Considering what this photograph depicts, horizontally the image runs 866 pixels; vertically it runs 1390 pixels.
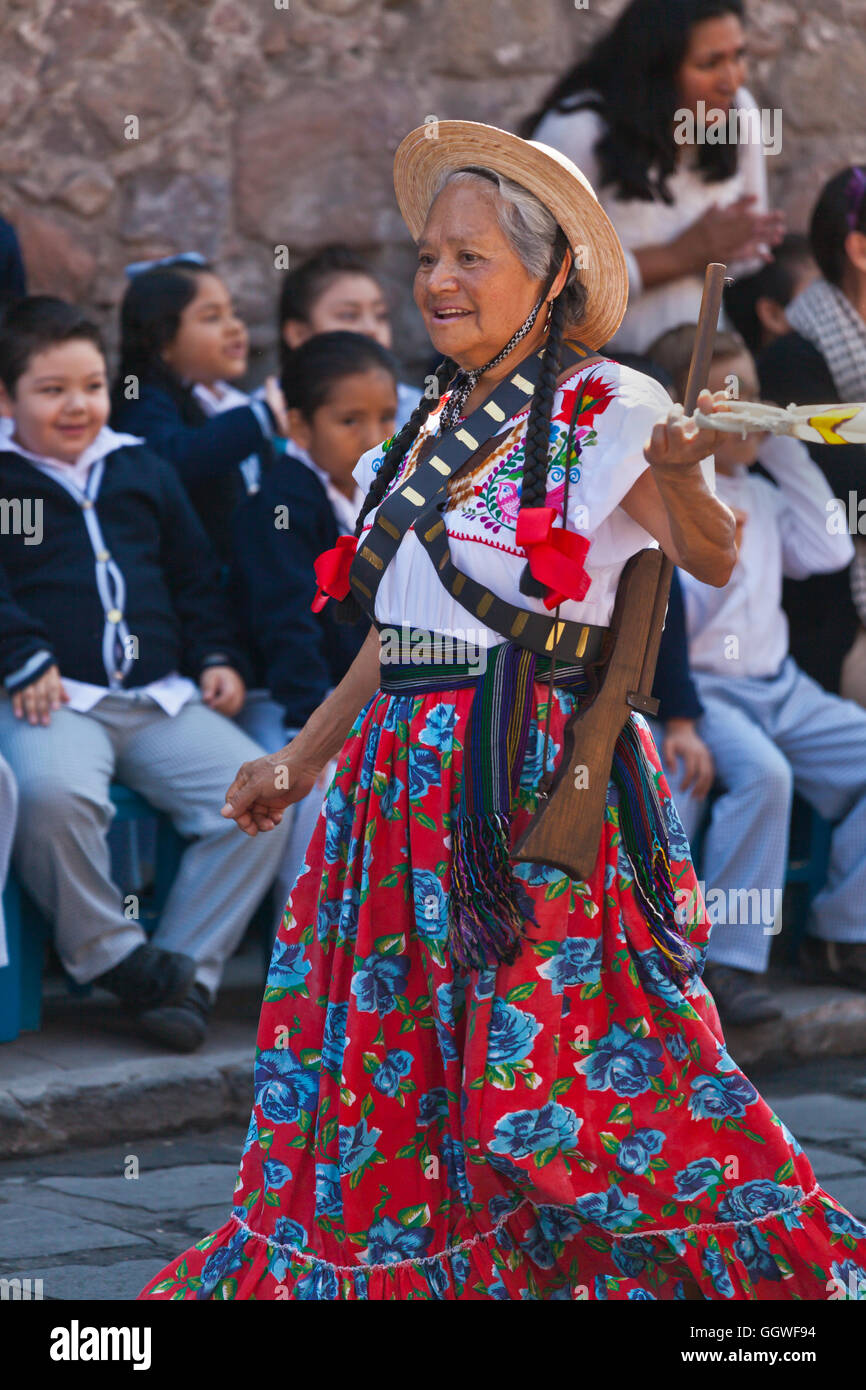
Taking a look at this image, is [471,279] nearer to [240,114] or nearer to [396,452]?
[396,452]

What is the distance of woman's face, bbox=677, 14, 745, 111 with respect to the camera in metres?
5.47

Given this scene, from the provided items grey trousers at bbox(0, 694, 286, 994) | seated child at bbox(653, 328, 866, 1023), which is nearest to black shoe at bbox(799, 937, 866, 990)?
seated child at bbox(653, 328, 866, 1023)

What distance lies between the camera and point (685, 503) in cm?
250

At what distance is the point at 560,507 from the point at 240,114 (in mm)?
3315

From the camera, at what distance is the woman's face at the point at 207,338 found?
516cm

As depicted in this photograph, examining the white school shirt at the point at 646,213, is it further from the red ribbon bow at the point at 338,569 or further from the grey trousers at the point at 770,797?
the red ribbon bow at the point at 338,569

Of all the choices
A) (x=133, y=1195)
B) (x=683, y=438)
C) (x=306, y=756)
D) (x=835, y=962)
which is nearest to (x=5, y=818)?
(x=133, y=1195)

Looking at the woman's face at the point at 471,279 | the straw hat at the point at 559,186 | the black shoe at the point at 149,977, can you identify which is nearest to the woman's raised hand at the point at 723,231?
the black shoe at the point at 149,977

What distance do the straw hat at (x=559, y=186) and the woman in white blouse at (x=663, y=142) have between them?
249 centimetres

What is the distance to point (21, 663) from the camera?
4.26 metres

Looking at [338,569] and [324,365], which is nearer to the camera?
[338,569]

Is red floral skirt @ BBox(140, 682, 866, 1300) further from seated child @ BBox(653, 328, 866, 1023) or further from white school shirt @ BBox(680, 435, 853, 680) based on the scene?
white school shirt @ BBox(680, 435, 853, 680)

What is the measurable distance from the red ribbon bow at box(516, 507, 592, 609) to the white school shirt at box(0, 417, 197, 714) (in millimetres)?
1974
